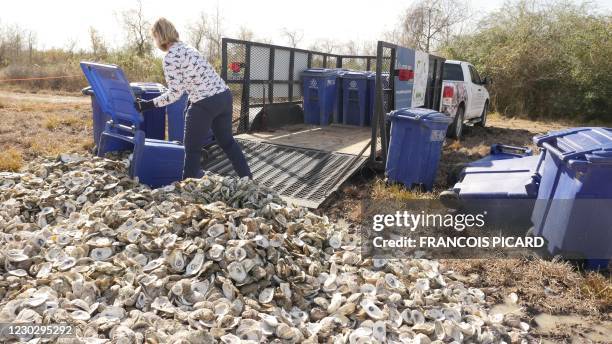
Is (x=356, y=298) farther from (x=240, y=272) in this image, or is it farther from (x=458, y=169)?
(x=458, y=169)

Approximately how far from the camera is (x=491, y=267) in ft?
13.8

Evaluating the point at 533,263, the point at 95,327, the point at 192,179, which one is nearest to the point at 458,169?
the point at 533,263

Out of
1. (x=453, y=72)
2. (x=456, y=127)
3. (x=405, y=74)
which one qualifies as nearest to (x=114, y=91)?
(x=405, y=74)

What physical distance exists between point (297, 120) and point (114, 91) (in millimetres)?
4677

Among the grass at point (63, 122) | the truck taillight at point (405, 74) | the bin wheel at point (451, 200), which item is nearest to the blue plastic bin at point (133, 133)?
the bin wheel at point (451, 200)

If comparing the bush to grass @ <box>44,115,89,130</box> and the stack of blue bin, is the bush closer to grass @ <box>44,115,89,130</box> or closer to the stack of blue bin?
grass @ <box>44,115,89,130</box>

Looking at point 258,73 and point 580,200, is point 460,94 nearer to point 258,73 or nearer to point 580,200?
point 258,73

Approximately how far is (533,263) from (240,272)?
2593 millimetres

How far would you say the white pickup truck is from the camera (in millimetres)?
9922

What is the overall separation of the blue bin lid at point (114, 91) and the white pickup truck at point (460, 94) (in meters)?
6.67

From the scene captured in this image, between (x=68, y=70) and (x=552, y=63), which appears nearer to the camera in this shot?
(x=552, y=63)

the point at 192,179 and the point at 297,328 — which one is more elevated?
the point at 192,179

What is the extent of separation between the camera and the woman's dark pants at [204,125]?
4898 mm

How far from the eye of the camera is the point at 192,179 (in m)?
4.77
